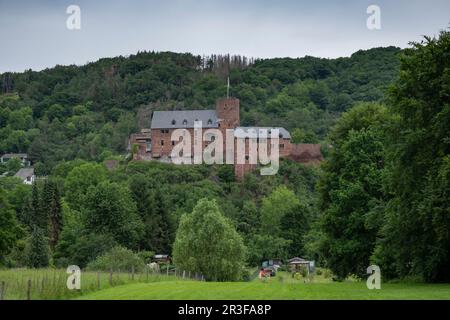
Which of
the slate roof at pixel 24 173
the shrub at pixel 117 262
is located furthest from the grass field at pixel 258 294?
the slate roof at pixel 24 173

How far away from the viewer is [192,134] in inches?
5497

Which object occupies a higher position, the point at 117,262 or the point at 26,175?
the point at 26,175

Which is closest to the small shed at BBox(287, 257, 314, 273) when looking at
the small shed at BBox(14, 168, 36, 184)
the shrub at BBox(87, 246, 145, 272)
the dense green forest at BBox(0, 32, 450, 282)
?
the dense green forest at BBox(0, 32, 450, 282)

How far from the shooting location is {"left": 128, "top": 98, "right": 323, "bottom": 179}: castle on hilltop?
133 meters

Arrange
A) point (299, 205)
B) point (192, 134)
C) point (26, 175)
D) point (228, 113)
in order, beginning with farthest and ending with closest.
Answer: point (26, 175)
point (192, 134)
point (228, 113)
point (299, 205)

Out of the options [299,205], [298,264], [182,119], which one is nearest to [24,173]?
[182,119]

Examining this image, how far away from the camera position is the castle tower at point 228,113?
138375 mm

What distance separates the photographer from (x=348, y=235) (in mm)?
49969

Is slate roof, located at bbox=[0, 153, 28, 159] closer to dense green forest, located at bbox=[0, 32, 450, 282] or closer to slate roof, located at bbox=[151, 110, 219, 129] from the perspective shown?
dense green forest, located at bbox=[0, 32, 450, 282]

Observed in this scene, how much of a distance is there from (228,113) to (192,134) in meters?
6.71

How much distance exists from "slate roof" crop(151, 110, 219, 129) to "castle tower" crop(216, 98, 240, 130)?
1.10m

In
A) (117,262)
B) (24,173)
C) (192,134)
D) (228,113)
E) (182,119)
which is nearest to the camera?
(117,262)

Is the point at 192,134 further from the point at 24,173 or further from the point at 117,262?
the point at 117,262
